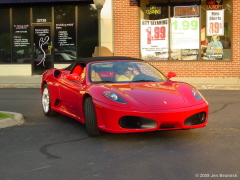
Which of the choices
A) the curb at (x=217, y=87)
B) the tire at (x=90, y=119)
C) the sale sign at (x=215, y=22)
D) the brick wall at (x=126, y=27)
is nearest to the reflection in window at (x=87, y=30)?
the brick wall at (x=126, y=27)

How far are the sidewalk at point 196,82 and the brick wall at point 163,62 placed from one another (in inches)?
23.0

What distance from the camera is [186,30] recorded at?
19.7 metres

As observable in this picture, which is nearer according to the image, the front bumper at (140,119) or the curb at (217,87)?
the front bumper at (140,119)

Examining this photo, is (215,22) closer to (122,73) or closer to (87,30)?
(87,30)

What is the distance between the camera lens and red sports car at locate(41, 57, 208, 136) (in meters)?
6.77

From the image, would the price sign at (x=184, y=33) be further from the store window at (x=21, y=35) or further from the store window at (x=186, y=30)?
the store window at (x=21, y=35)

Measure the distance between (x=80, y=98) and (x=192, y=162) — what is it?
103 inches

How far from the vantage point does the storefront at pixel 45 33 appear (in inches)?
818

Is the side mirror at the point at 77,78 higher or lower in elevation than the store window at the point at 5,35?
lower

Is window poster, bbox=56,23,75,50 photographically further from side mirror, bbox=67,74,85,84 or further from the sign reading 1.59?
side mirror, bbox=67,74,85,84

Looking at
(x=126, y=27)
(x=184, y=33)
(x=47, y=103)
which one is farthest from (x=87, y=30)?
(x=47, y=103)

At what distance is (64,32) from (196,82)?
22.2 ft

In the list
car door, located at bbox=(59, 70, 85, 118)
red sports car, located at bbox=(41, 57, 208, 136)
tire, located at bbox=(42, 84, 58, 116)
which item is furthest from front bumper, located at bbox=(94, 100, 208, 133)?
tire, located at bbox=(42, 84, 58, 116)

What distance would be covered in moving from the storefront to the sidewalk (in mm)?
1433
